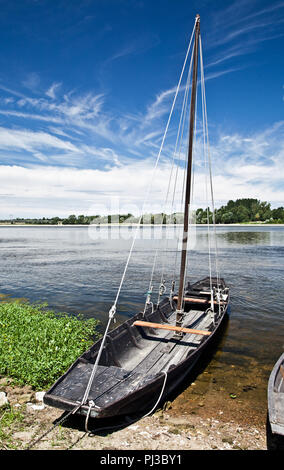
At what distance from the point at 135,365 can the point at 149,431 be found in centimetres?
237

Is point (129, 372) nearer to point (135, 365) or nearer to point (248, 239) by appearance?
point (135, 365)

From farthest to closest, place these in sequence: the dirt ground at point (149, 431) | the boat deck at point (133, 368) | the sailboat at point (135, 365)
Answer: the boat deck at point (133, 368) < the sailboat at point (135, 365) < the dirt ground at point (149, 431)

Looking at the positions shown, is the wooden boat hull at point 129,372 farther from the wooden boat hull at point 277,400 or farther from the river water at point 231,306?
the wooden boat hull at point 277,400

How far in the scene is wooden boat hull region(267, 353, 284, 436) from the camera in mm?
5478

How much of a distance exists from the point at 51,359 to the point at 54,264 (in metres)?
24.9

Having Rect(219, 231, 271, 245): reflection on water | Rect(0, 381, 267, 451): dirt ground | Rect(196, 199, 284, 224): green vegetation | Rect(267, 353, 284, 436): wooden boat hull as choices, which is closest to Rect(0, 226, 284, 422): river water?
Rect(0, 381, 267, 451): dirt ground

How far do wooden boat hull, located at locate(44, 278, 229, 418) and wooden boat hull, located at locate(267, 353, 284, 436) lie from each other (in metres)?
2.20

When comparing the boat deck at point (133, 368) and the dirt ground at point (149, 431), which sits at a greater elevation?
the boat deck at point (133, 368)

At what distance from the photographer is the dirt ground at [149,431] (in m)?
5.95

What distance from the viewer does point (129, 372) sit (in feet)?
24.5

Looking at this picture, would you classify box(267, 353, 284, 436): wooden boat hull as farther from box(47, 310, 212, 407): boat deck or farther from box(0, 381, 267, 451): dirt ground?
box(47, 310, 212, 407): boat deck

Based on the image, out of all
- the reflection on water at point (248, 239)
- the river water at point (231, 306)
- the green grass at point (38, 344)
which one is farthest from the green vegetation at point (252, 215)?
the green grass at point (38, 344)

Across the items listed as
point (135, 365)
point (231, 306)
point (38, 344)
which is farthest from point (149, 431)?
point (231, 306)

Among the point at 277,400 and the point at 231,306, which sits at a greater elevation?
the point at 277,400
